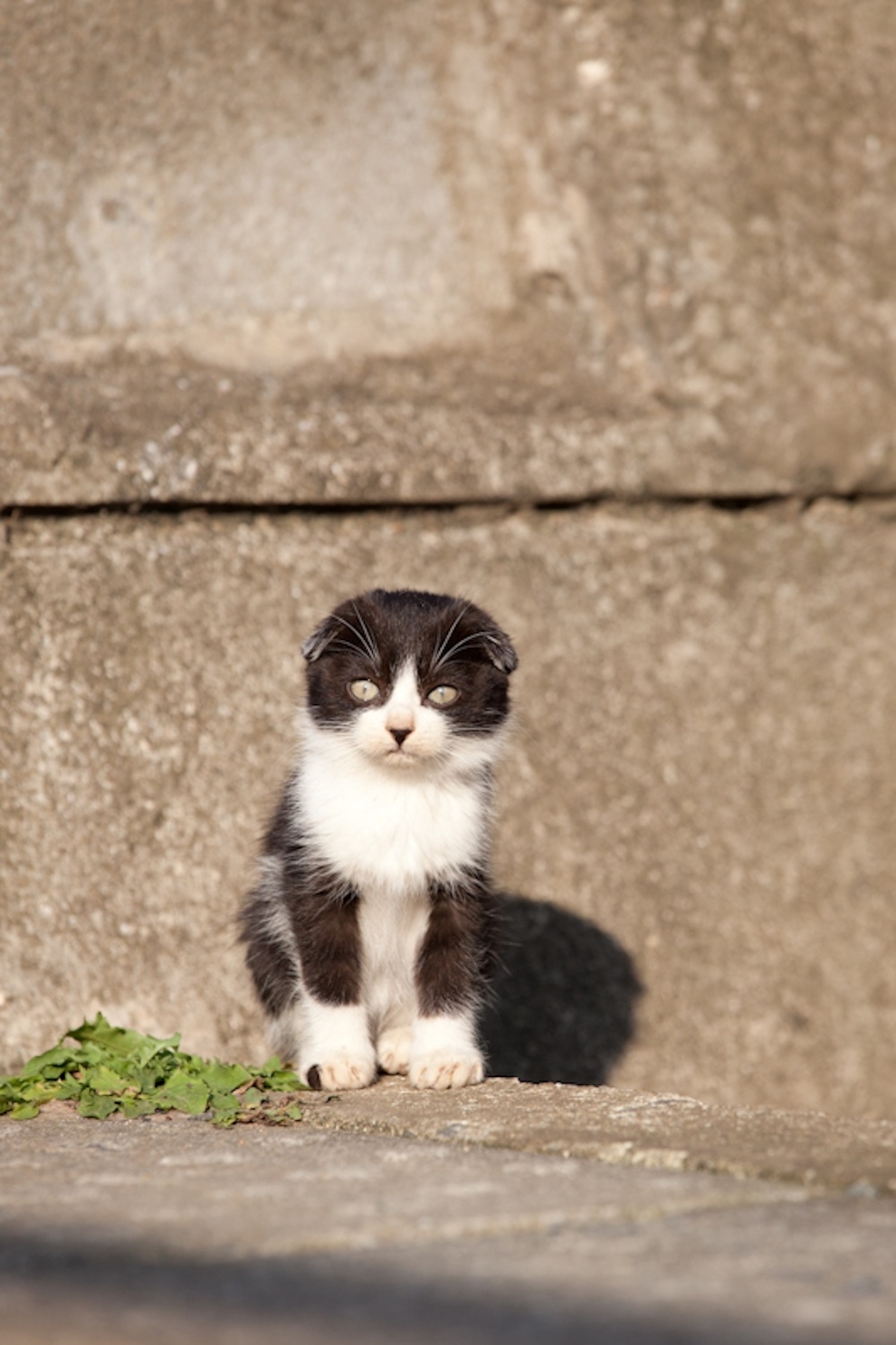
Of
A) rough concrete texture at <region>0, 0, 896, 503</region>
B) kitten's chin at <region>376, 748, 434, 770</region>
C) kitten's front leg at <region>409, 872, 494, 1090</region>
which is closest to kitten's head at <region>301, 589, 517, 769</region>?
kitten's chin at <region>376, 748, 434, 770</region>

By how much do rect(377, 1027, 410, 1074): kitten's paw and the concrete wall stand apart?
1.70 feet

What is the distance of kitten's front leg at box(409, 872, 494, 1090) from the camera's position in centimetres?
354

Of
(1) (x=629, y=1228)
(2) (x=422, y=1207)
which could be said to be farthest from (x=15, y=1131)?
(1) (x=629, y=1228)

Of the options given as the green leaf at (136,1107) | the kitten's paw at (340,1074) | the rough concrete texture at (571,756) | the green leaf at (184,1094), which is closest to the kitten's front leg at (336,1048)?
the kitten's paw at (340,1074)

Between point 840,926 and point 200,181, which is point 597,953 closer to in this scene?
point 840,926

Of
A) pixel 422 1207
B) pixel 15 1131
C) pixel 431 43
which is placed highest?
pixel 431 43

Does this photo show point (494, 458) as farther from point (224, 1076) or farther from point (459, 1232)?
point (459, 1232)

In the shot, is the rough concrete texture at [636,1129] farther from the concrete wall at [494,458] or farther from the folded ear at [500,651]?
the concrete wall at [494,458]

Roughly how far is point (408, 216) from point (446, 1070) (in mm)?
2351

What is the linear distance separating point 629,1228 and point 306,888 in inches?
68.3

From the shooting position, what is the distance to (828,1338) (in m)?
1.46

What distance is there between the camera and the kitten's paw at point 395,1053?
3.78 metres

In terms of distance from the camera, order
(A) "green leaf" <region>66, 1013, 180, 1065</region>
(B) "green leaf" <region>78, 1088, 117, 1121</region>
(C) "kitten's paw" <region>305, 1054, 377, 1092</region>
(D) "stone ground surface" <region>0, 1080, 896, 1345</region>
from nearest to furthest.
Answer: (D) "stone ground surface" <region>0, 1080, 896, 1345</region> → (B) "green leaf" <region>78, 1088, 117, 1121</region> → (C) "kitten's paw" <region>305, 1054, 377, 1092</region> → (A) "green leaf" <region>66, 1013, 180, 1065</region>

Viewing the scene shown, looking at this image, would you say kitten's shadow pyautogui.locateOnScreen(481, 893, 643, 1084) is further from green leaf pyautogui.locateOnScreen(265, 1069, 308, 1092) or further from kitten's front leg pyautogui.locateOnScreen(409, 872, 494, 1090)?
green leaf pyautogui.locateOnScreen(265, 1069, 308, 1092)
